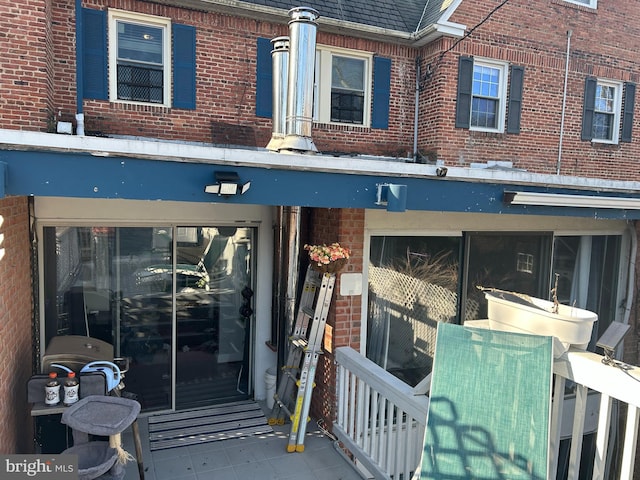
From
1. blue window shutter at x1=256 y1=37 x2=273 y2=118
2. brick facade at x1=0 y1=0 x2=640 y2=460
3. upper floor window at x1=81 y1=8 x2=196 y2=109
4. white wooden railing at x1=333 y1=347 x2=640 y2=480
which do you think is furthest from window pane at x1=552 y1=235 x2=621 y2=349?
upper floor window at x1=81 y1=8 x2=196 y2=109

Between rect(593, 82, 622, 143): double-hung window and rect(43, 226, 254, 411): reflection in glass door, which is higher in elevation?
rect(593, 82, 622, 143): double-hung window

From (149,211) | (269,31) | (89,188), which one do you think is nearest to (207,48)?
(269,31)

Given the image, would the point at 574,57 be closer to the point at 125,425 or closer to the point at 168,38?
the point at 168,38

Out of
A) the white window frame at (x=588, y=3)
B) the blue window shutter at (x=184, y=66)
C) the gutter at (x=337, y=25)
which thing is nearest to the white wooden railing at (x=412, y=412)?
the blue window shutter at (x=184, y=66)

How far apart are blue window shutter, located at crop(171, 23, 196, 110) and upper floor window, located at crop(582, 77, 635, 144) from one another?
7.78m

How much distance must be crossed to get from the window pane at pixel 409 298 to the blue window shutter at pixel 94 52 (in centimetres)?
444

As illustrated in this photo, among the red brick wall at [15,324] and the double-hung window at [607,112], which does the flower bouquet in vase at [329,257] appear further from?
the double-hung window at [607,112]

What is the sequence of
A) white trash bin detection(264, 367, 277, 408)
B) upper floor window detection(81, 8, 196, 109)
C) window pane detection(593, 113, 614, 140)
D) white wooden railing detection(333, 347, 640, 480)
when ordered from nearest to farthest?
A: white wooden railing detection(333, 347, 640, 480), white trash bin detection(264, 367, 277, 408), upper floor window detection(81, 8, 196, 109), window pane detection(593, 113, 614, 140)

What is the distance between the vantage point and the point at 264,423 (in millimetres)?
5750

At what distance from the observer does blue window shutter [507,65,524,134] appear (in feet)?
29.0

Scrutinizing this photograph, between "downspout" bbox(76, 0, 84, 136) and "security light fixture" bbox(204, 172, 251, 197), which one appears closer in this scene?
"security light fixture" bbox(204, 172, 251, 197)

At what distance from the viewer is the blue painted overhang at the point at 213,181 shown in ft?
11.1

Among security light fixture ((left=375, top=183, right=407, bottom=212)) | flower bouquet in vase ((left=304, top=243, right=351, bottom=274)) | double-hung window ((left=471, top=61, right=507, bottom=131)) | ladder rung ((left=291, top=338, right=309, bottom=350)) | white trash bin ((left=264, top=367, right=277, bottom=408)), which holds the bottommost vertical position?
white trash bin ((left=264, top=367, right=277, bottom=408))

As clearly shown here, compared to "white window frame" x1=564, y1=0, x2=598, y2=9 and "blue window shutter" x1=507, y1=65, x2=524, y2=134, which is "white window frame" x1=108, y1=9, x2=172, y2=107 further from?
"white window frame" x1=564, y1=0, x2=598, y2=9
